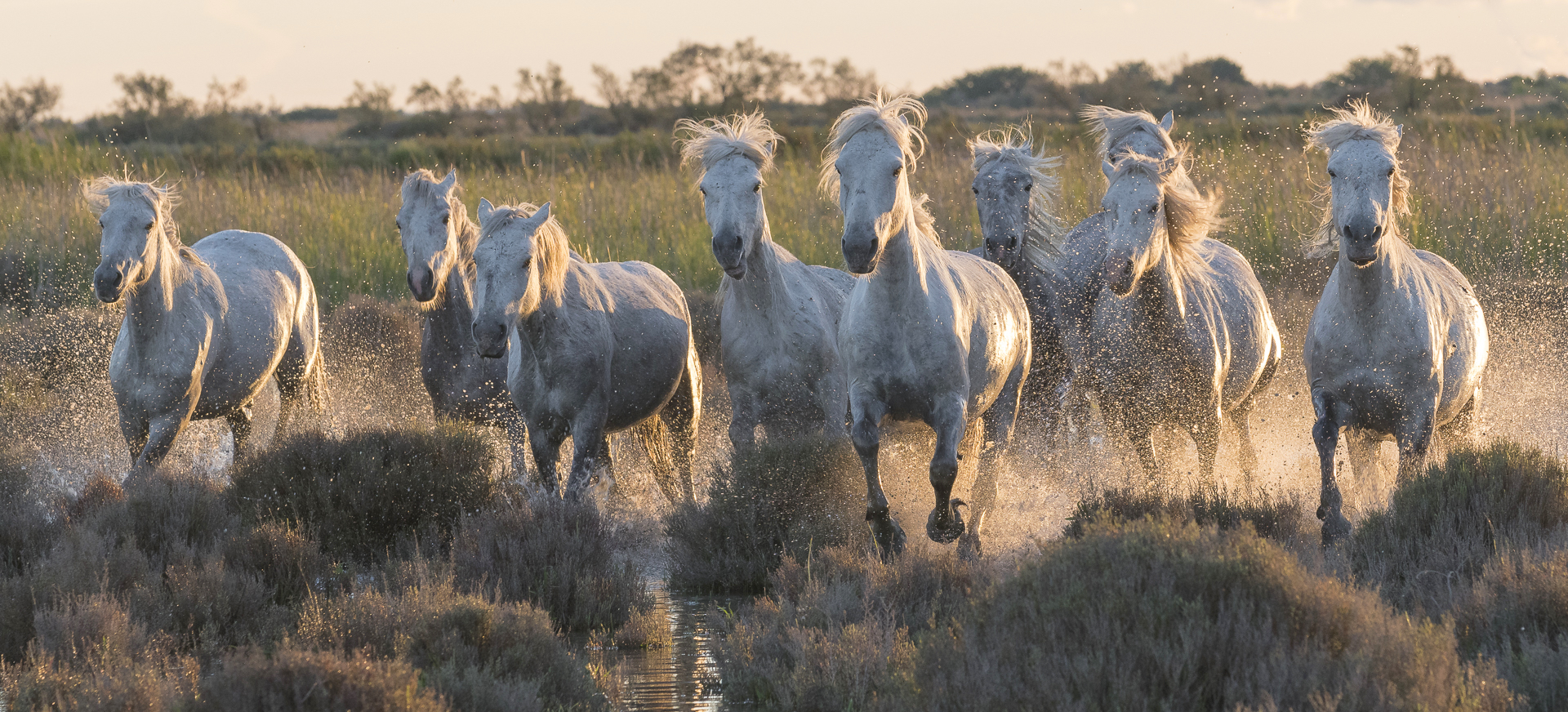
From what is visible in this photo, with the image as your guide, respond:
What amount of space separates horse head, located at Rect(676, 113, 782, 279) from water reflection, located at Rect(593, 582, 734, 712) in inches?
73.8

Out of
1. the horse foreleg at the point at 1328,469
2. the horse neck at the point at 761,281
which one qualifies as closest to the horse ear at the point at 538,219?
the horse neck at the point at 761,281

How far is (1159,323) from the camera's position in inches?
305

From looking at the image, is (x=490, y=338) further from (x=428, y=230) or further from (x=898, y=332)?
(x=898, y=332)

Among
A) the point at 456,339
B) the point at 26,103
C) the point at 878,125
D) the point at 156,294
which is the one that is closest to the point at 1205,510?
the point at 878,125

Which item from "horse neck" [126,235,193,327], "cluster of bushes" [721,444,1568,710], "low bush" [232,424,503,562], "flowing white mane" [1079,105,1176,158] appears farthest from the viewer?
"flowing white mane" [1079,105,1176,158]

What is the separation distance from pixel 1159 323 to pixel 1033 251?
45.4 inches

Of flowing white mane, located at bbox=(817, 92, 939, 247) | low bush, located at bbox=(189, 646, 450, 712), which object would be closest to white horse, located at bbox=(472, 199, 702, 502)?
flowing white mane, located at bbox=(817, 92, 939, 247)

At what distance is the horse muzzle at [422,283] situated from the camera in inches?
318

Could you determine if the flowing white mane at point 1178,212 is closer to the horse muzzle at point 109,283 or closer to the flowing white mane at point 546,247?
the flowing white mane at point 546,247

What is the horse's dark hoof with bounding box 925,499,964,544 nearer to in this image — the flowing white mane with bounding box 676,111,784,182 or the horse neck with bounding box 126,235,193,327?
the flowing white mane with bounding box 676,111,784,182

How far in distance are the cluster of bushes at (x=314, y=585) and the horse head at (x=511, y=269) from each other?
0.94 metres

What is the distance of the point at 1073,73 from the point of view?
47.6m

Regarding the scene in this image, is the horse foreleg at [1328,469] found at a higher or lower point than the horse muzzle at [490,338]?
lower

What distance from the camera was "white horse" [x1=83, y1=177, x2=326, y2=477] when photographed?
7891mm
